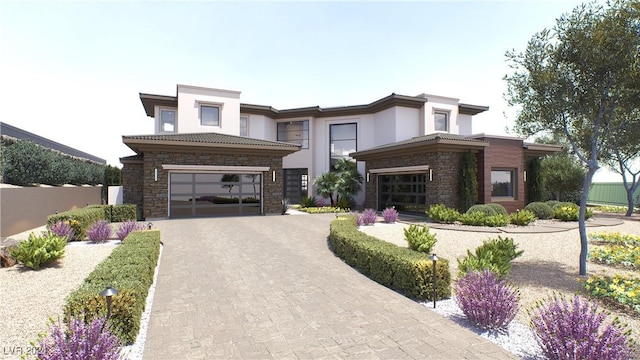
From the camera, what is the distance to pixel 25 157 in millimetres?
15492

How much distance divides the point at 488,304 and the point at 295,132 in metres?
22.6

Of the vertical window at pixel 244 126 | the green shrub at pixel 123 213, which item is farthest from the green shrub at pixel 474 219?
the vertical window at pixel 244 126

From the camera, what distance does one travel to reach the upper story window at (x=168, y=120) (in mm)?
21547

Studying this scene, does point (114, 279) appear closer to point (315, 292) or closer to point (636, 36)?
point (315, 292)

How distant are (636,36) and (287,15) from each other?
9.80 meters

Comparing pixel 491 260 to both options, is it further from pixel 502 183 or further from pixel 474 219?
pixel 502 183

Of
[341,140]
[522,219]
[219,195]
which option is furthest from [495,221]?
[219,195]

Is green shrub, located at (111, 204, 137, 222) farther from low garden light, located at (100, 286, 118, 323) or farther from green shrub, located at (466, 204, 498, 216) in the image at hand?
green shrub, located at (466, 204, 498, 216)

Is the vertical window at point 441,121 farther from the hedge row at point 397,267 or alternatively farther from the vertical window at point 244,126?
the hedge row at point 397,267

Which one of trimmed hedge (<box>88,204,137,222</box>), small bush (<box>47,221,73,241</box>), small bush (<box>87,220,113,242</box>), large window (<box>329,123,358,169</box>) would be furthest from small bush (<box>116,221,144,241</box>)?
large window (<box>329,123,358,169</box>)

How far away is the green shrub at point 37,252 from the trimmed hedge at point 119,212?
271 inches

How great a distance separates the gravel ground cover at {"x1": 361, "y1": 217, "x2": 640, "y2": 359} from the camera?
4277 millimetres

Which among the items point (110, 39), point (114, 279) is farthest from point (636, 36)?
point (110, 39)

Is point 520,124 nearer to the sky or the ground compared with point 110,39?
nearer to the ground
